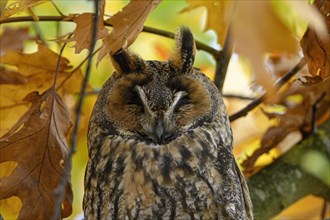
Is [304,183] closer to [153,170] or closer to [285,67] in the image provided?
[285,67]

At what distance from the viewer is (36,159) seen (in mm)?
2354

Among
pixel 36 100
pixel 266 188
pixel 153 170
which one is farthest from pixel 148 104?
pixel 266 188

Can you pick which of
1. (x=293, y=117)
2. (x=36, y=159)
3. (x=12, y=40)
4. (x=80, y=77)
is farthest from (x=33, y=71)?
(x=293, y=117)

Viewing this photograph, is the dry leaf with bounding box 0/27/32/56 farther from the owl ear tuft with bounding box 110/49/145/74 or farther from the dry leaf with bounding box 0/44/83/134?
the owl ear tuft with bounding box 110/49/145/74

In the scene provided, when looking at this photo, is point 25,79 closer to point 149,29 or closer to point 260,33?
point 149,29

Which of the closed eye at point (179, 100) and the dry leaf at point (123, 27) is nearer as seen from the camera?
the dry leaf at point (123, 27)

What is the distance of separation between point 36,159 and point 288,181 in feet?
3.43

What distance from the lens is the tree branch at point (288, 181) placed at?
2.79 m

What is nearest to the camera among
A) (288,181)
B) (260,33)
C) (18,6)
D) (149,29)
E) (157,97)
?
(260,33)

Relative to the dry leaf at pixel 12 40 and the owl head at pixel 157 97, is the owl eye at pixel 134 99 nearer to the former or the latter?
the owl head at pixel 157 97

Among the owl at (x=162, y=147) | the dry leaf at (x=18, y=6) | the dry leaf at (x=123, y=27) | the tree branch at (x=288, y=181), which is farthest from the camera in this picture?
the tree branch at (x=288, y=181)

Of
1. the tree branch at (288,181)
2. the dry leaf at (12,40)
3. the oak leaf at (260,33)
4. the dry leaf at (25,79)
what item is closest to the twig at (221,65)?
the tree branch at (288,181)

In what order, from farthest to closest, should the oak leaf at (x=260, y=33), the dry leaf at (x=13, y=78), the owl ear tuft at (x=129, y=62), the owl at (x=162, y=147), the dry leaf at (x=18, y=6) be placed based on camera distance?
the dry leaf at (x=13, y=78), the owl ear tuft at (x=129, y=62), the owl at (x=162, y=147), the dry leaf at (x=18, y=6), the oak leaf at (x=260, y=33)

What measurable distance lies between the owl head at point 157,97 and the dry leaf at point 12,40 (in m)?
0.52
